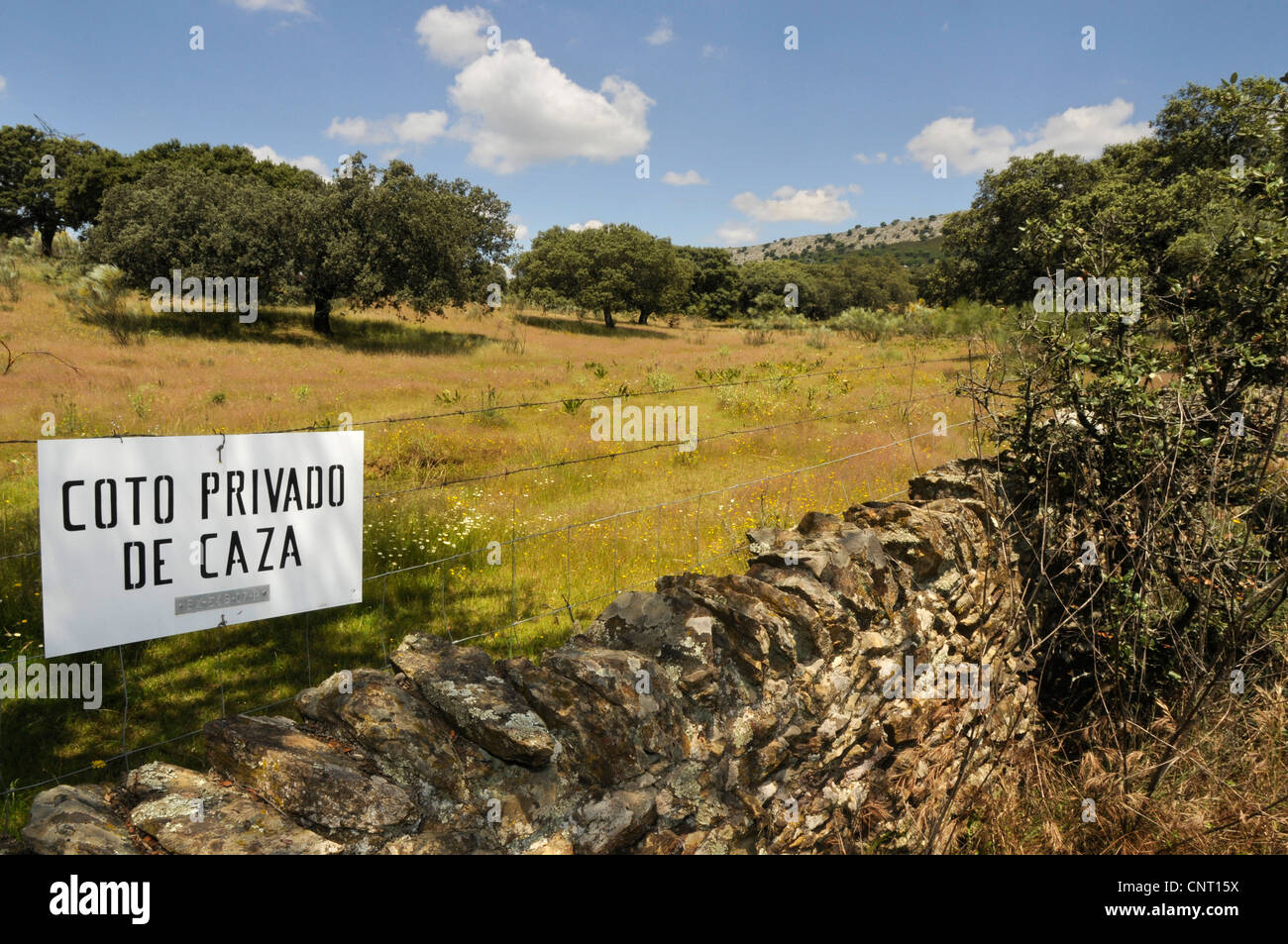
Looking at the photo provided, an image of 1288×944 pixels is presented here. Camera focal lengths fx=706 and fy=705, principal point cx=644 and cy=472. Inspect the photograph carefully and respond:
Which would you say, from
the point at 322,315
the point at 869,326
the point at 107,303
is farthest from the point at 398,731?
the point at 869,326

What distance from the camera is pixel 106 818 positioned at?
1982 mm

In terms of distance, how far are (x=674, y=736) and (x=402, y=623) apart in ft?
11.7

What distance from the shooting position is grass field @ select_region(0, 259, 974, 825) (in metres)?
4.91

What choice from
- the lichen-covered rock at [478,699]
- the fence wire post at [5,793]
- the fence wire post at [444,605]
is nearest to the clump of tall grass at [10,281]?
the fence wire post at [444,605]

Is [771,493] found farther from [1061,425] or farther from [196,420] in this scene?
[196,420]

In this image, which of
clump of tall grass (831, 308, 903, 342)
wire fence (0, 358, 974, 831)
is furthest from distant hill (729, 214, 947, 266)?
wire fence (0, 358, 974, 831)

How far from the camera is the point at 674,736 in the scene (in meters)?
2.88

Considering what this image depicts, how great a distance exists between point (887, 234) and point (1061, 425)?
204m

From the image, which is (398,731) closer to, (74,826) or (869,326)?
(74,826)

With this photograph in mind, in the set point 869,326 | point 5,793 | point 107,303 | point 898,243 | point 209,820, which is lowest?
point 5,793

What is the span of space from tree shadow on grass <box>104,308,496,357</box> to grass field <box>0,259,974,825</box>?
25 centimetres

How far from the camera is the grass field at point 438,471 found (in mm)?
4914

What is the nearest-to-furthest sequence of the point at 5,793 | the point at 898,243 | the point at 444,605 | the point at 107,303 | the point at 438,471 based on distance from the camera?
the point at 5,793
the point at 444,605
the point at 438,471
the point at 107,303
the point at 898,243

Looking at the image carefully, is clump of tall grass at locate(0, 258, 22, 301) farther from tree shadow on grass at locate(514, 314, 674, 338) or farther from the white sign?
the white sign
